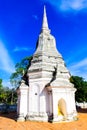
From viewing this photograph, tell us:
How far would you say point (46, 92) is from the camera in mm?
20109

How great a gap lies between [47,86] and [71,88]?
2.77m

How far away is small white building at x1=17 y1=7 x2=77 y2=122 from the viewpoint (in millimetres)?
18953

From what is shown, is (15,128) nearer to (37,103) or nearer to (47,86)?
(37,103)

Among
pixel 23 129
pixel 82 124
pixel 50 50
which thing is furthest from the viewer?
pixel 50 50

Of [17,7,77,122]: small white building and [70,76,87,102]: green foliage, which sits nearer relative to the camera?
[17,7,77,122]: small white building

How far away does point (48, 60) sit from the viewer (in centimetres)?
2178

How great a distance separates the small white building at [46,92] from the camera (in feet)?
62.2

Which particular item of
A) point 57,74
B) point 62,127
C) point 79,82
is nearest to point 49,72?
point 57,74

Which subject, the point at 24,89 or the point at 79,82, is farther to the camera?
the point at 79,82

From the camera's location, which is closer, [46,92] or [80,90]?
[46,92]

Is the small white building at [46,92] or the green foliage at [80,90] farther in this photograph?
the green foliage at [80,90]

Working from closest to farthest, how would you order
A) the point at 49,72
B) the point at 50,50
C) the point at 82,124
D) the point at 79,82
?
the point at 82,124 < the point at 49,72 < the point at 50,50 < the point at 79,82

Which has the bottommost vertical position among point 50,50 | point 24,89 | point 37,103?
point 37,103

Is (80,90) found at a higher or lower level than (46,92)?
higher
